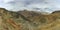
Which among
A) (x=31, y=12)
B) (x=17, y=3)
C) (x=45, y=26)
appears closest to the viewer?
(x=45, y=26)

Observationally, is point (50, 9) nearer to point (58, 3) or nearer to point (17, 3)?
point (58, 3)

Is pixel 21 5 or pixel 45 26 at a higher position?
pixel 21 5

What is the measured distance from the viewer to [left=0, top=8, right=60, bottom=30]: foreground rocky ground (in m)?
1.00

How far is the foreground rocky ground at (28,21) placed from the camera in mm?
996

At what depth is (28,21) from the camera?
1.02m

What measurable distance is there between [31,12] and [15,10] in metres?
0.13

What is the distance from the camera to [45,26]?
100 cm

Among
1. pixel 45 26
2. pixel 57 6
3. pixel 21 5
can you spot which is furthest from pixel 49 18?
pixel 21 5

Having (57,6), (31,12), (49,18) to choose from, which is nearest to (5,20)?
(31,12)

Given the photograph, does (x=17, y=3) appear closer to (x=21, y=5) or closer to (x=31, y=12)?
(x=21, y=5)

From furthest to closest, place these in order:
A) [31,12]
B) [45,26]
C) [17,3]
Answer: [17,3], [31,12], [45,26]

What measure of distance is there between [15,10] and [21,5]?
0.25 ft

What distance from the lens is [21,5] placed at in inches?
47.7

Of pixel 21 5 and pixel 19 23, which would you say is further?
pixel 21 5
